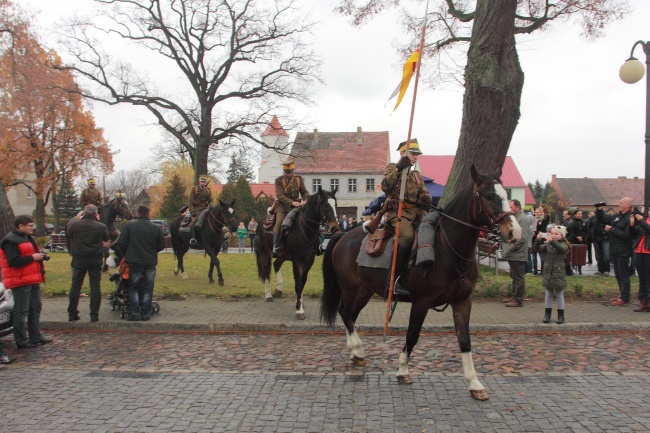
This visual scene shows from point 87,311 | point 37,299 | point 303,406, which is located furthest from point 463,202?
point 87,311

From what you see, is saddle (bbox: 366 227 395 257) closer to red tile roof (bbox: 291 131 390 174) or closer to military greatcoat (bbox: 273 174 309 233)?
military greatcoat (bbox: 273 174 309 233)

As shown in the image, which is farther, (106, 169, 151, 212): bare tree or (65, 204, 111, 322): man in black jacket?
(106, 169, 151, 212): bare tree

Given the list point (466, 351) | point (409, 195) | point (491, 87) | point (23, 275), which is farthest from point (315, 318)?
point (491, 87)

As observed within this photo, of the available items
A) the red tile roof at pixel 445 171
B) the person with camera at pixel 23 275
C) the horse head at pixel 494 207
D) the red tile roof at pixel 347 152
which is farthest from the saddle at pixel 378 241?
the red tile roof at pixel 347 152

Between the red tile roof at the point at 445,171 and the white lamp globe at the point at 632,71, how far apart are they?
46.1 meters

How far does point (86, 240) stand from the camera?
9.32 metres

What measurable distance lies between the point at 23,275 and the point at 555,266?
28.6 ft

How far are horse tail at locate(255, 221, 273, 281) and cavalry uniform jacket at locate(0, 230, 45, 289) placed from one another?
4.79 meters

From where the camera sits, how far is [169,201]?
170ft

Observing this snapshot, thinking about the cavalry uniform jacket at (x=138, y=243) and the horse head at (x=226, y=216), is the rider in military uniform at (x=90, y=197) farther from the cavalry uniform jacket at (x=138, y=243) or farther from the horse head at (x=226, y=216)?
the cavalry uniform jacket at (x=138, y=243)

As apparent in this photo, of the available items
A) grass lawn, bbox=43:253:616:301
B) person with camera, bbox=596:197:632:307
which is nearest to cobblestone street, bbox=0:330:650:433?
person with camera, bbox=596:197:632:307

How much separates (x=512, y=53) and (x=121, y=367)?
9.70m

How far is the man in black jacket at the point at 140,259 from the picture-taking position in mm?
9445

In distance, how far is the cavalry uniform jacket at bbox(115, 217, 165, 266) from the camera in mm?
9477
